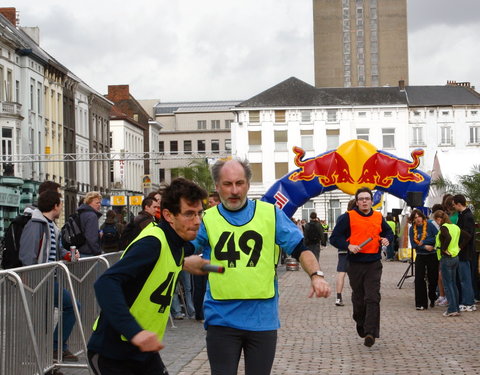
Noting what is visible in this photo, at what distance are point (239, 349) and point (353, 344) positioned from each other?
6881 mm

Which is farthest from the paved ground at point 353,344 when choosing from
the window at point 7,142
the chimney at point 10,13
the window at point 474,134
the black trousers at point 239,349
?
the window at point 474,134

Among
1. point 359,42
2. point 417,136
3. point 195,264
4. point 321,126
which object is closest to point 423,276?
point 195,264

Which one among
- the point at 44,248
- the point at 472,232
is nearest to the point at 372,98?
the point at 472,232

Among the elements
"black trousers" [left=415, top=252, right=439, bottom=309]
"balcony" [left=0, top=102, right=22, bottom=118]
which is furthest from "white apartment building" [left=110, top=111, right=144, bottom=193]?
"black trousers" [left=415, top=252, right=439, bottom=309]

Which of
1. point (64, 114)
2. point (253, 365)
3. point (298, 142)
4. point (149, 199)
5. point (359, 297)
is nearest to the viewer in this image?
point (253, 365)

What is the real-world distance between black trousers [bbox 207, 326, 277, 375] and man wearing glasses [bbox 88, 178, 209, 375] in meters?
0.98

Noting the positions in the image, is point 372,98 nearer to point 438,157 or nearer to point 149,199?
point 438,157

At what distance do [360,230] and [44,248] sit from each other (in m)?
4.71

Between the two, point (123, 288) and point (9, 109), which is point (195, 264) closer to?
point (123, 288)

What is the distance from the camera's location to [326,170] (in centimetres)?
2552

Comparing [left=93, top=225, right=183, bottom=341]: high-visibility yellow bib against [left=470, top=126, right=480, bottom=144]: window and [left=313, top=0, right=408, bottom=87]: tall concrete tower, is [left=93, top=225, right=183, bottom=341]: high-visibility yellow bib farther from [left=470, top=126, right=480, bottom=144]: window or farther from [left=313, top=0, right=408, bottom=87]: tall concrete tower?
[left=313, top=0, right=408, bottom=87]: tall concrete tower

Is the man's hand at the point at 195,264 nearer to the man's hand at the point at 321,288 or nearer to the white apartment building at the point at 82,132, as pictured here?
the man's hand at the point at 321,288

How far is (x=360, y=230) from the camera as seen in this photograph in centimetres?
1336

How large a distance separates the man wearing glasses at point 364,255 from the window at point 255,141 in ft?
255
